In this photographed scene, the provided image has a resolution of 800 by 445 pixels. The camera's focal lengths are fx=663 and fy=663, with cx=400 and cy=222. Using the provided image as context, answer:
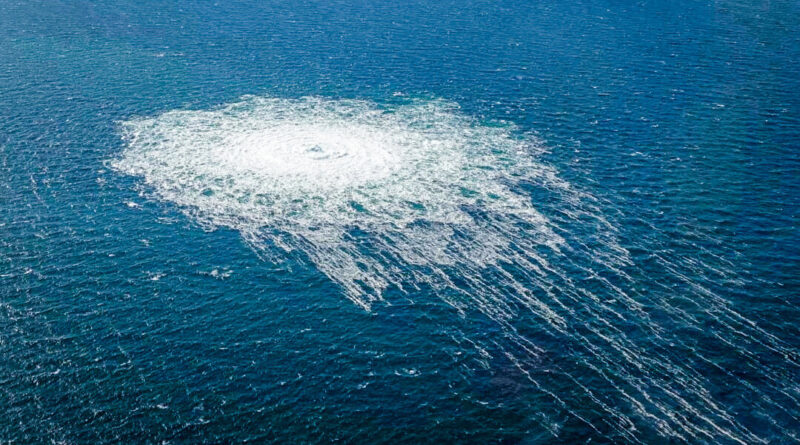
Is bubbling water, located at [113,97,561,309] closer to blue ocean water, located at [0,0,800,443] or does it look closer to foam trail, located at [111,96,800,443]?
foam trail, located at [111,96,800,443]

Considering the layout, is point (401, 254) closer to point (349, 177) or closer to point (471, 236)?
point (471, 236)

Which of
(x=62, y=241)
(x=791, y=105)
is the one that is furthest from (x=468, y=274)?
(x=791, y=105)

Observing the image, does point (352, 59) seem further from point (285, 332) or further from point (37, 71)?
point (285, 332)

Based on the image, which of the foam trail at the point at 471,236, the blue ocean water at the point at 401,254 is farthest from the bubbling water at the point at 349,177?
the blue ocean water at the point at 401,254

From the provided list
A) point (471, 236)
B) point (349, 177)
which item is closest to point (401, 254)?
point (471, 236)

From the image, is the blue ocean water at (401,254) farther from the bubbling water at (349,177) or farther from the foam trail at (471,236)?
the bubbling water at (349,177)

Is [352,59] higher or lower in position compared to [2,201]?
higher
